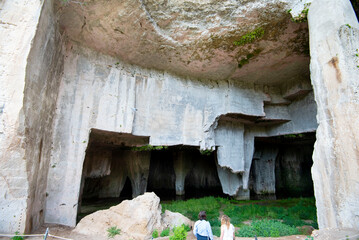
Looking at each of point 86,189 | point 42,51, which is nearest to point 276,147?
point 86,189

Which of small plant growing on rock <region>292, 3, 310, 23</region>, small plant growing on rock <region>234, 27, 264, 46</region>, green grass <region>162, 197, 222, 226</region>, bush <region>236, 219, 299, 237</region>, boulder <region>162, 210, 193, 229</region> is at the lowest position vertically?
green grass <region>162, 197, 222, 226</region>

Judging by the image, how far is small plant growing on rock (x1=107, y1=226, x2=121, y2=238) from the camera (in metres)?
5.76

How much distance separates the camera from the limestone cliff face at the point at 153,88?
16.3ft

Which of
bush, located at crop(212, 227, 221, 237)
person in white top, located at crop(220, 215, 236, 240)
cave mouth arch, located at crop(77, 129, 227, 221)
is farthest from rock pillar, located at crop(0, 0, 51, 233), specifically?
bush, located at crop(212, 227, 221, 237)

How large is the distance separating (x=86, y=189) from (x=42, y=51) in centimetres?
1039

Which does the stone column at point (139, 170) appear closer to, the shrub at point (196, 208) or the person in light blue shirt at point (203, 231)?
the shrub at point (196, 208)

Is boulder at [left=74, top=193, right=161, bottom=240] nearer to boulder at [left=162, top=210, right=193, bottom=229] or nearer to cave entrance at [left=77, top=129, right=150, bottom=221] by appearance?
boulder at [left=162, top=210, right=193, bottom=229]

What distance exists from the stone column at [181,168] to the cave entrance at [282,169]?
17.2 ft

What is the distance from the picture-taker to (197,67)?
414 inches

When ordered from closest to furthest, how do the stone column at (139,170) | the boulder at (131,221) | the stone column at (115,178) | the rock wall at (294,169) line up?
the boulder at (131,221)
the stone column at (139,170)
the stone column at (115,178)
the rock wall at (294,169)

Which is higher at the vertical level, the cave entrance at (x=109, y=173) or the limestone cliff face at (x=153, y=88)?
the limestone cliff face at (x=153, y=88)

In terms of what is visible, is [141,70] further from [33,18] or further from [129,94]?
[33,18]

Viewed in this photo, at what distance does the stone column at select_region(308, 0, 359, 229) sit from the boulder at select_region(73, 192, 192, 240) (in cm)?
397

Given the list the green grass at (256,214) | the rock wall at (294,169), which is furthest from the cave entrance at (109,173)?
the rock wall at (294,169)
